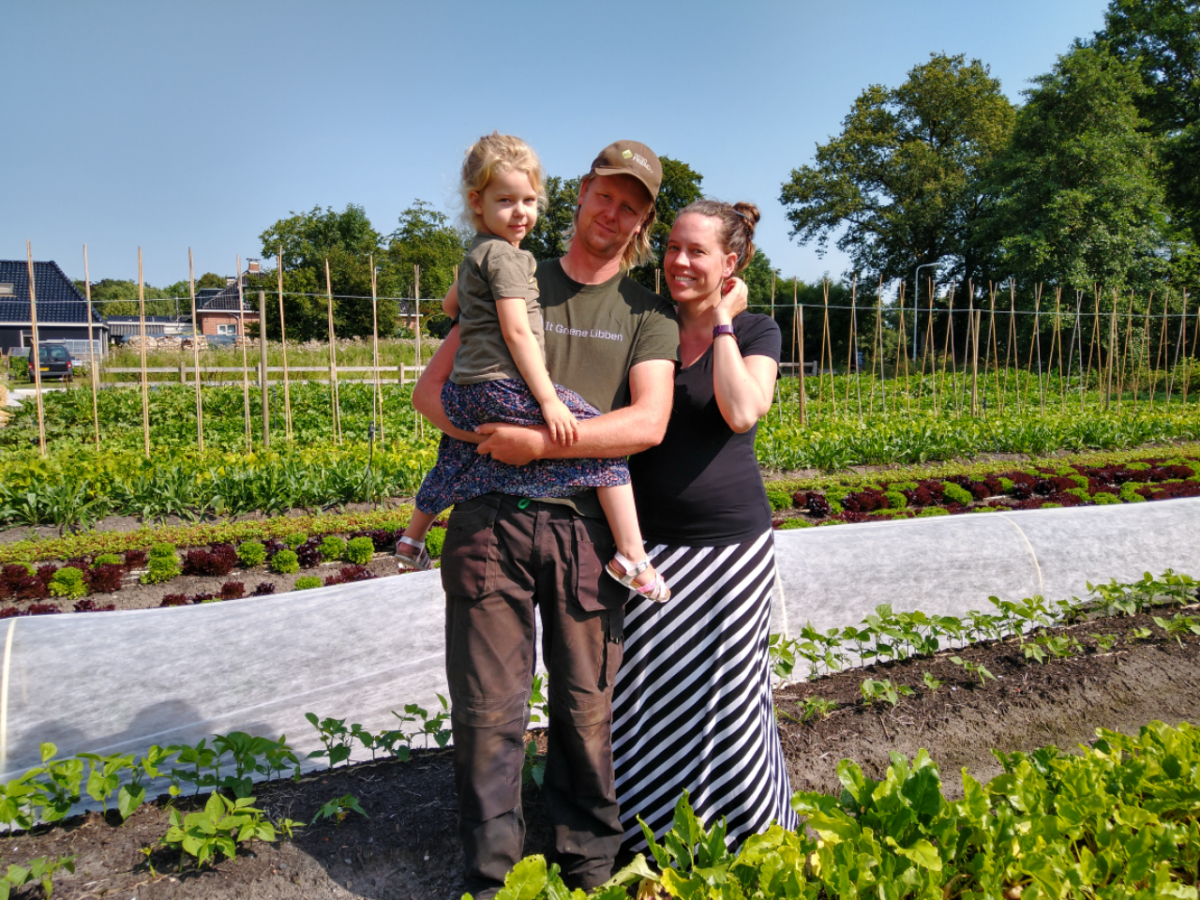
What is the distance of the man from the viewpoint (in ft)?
5.52

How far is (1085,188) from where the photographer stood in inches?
899

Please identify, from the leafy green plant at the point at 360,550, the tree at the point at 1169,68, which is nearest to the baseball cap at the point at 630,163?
the leafy green plant at the point at 360,550

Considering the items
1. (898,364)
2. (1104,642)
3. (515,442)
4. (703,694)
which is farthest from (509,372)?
(898,364)

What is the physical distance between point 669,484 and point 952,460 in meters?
7.85

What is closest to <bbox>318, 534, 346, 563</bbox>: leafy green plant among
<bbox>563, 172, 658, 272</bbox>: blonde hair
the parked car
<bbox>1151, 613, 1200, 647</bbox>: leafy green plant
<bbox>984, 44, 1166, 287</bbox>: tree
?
<bbox>563, 172, 658, 272</bbox>: blonde hair

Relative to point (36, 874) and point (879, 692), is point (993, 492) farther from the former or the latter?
point (36, 874)

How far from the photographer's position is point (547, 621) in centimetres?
177

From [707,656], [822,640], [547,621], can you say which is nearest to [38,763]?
[547,621]

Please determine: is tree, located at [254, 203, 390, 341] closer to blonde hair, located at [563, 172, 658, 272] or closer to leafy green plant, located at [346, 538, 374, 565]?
leafy green plant, located at [346, 538, 374, 565]

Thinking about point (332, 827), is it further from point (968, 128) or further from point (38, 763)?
point (968, 128)

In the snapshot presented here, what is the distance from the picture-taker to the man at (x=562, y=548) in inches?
66.3

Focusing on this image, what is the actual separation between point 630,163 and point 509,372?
51 cm

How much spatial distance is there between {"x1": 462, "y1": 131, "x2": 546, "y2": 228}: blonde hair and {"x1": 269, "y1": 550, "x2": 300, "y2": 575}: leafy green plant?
11.5 feet

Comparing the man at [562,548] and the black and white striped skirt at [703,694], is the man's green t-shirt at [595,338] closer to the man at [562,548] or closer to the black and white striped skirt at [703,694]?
the man at [562,548]
